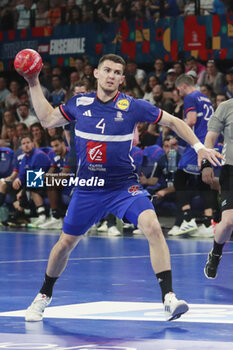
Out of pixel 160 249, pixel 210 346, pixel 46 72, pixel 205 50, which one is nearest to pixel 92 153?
pixel 160 249

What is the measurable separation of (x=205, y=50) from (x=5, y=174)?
17.6ft

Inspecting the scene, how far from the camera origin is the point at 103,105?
707 centimetres

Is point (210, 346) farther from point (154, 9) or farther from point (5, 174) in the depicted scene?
point (154, 9)

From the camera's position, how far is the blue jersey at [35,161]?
16.3 m

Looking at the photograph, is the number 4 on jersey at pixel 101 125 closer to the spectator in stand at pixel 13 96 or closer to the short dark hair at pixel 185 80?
the short dark hair at pixel 185 80

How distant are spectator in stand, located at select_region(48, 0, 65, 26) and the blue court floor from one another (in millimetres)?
10872

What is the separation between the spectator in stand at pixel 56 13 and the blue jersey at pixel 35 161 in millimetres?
6876

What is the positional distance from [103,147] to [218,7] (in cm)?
1279

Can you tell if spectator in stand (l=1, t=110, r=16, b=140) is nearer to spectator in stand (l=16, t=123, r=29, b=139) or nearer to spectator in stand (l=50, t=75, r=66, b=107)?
spectator in stand (l=16, t=123, r=29, b=139)

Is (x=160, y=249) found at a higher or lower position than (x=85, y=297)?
higher

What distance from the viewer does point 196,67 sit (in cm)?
1823

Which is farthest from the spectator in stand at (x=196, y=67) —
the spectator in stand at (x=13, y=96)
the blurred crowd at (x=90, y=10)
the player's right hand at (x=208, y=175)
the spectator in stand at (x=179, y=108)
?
the player's right hand at (x=208, y=175)

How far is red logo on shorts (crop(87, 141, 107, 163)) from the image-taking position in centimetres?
697

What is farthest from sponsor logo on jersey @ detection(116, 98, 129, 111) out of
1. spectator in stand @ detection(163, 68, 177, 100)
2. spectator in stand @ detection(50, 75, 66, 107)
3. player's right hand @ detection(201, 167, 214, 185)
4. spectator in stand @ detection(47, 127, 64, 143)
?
spectator in stand @ detection(50, 75, 66, 107)
